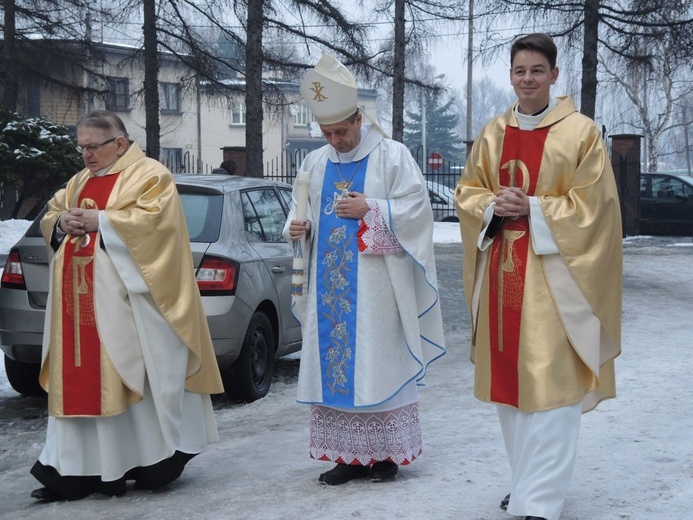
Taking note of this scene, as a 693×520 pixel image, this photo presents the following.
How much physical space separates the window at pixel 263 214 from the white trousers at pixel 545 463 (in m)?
3.69

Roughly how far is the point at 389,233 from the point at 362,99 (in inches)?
2172

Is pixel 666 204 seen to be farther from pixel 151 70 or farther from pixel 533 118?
pixel 533 118

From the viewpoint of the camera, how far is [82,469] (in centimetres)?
527

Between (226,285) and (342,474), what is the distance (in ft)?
7.20

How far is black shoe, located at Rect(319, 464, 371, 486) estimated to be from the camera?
5434 mm

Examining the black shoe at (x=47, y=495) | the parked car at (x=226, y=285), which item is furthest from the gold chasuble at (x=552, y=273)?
the parked car at (x=226, y=285)

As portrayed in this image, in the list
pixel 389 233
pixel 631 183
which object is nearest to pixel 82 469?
pixel 389 233

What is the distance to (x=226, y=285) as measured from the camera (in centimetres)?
732

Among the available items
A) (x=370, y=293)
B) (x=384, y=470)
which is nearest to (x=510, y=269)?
(x=370, y=293)

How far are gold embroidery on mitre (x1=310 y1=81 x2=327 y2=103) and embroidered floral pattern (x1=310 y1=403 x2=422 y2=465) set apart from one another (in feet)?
5.04

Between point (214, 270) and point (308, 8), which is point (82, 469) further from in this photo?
point (308, 8)

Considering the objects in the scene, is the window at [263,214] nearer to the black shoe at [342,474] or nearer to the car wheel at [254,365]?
the car wheel at [254,365]

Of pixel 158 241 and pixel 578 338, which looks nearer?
pixel 578 338

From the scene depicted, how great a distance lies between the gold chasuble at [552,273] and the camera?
4590 mm
